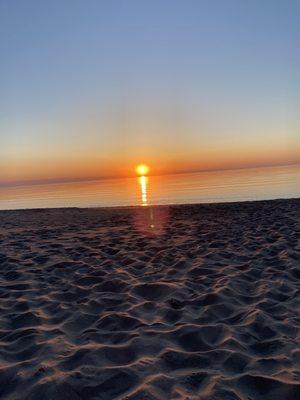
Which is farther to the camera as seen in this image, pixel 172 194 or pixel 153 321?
pixel 172 194

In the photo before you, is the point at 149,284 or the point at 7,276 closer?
the point at 149,284

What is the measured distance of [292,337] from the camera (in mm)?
4617

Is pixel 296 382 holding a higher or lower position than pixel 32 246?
lower

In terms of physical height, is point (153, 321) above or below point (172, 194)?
below

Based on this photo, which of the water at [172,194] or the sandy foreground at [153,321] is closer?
the sandy foreground at [153,321]

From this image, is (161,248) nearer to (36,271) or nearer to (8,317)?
(36,271)

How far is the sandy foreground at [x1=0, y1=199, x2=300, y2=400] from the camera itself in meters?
3.70

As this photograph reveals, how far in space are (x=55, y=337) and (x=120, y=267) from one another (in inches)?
132

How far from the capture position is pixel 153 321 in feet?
17.2

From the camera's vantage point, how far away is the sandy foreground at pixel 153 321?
3701mm

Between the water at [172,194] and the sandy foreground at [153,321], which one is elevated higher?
the water at [172,194]

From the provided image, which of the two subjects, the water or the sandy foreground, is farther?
the water

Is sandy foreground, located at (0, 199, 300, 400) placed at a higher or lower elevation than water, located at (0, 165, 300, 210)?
lower

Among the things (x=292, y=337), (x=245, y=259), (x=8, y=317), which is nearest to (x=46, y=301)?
(x=8, y=317)
